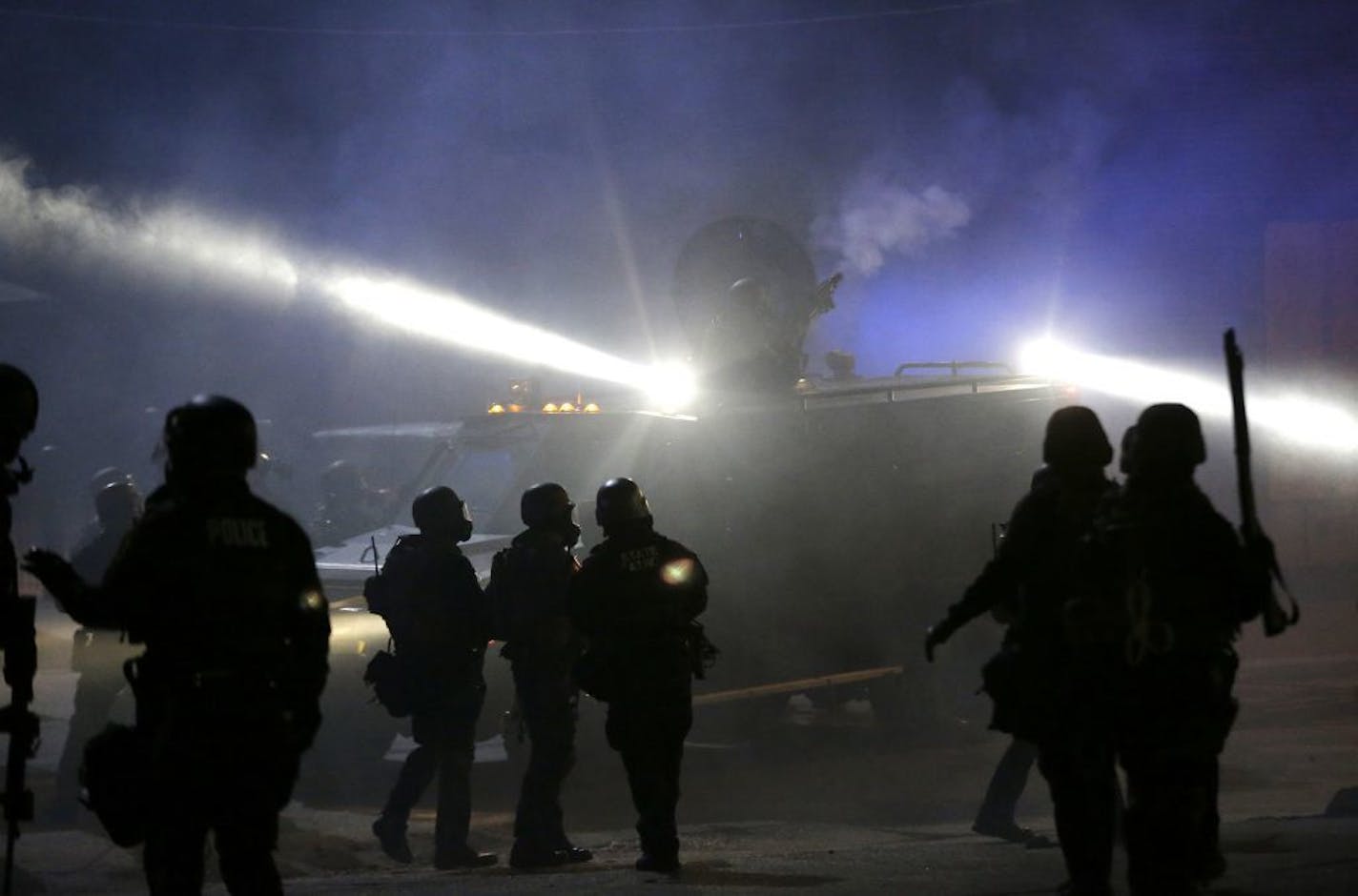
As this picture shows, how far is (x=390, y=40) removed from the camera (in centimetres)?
2727

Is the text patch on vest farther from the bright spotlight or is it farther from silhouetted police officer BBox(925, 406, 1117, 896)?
the bright spotlight

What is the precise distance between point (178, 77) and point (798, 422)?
17.6 metres

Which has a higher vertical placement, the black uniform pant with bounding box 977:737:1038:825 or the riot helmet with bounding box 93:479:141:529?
the riot helmet with bounding box 93:479:141:529

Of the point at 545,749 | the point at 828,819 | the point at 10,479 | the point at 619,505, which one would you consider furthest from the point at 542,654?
the point at 10,479

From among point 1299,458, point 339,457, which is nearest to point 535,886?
point 339,457

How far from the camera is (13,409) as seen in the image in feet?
17.7

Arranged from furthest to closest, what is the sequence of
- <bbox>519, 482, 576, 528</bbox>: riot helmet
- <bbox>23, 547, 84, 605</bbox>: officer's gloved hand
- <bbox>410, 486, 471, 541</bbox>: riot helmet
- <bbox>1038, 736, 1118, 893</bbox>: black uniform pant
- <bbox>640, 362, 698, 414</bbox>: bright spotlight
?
<bbox>640, 362, 698, 414</bbox>: bright spotlight → <bbox>410, 486, 471, 541</bbox>: riot helmet → <bbox>519, 482, 576, 528</bbox>: riot helmet → <bbox>1038, 736, 1118, 893</bbox>: black uniform pant → <bbox>23, 547, 84, 605</bbox>: officer's gloved hand

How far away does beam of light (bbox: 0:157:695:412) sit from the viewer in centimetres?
2448

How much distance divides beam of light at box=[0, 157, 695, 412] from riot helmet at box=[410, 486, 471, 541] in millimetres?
14320

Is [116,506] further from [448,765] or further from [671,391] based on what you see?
[671,391]

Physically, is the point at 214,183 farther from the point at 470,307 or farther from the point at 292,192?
the point at 470,307

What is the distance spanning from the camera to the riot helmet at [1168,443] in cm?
520

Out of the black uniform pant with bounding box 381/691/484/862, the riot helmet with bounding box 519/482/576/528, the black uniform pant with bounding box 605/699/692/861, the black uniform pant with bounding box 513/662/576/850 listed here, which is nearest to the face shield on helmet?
the riot helmet with bounding box 519/482/576/528

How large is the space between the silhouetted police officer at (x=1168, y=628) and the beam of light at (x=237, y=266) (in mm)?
17364
